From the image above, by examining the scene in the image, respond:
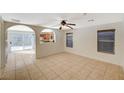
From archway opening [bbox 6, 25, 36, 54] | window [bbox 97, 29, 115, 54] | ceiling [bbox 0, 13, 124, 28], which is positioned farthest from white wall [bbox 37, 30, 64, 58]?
window [bbox 97, 29, 115, 54]

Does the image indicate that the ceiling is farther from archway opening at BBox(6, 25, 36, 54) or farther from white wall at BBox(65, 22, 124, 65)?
archway opening at BBox(6, 25, 36, 54)

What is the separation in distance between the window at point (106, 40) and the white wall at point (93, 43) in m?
0.22

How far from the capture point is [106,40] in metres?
5.25

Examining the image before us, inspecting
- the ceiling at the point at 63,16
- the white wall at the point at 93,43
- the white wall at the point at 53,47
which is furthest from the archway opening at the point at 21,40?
the ceiling at the point at 63,16

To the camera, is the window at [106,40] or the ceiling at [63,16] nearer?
the ceiling at [63,16]

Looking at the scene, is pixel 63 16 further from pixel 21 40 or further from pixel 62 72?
pixel 21 40

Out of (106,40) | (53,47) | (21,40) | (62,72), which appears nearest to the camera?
(62,72)

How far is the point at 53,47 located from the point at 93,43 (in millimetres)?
3091

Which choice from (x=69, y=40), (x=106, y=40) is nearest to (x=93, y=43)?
(x=106, y=40)

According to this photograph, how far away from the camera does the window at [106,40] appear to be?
193 inches

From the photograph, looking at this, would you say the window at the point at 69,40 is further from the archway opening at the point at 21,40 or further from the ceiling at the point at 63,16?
the ceiling at the point at 63,16
